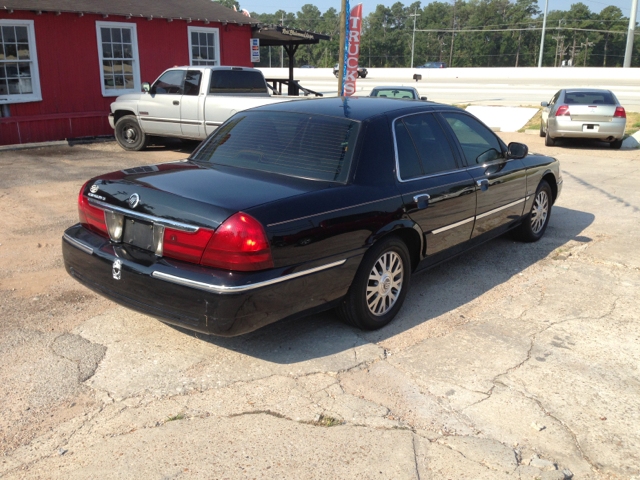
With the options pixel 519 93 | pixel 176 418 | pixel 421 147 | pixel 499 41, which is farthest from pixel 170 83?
pixel 499 41

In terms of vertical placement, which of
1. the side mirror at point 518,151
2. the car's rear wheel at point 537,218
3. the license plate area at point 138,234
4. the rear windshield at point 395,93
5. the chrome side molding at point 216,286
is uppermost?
the rear windshield at point 395,93

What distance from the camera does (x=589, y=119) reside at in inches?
544

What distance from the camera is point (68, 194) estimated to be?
8367mm

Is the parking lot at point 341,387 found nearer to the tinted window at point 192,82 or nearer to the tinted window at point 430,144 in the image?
the tinted window at point 430,144

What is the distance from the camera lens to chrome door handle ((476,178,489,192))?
5027 millimetres

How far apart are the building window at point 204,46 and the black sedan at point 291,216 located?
44.4 ft

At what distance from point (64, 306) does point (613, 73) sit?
4621 centimetres

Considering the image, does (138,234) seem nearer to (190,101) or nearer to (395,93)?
(190,101)

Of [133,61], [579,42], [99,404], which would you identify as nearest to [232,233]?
[99,404]

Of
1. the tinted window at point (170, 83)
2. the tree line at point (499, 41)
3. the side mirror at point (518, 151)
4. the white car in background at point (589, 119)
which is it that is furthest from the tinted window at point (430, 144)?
the tree line at point (499, 41)

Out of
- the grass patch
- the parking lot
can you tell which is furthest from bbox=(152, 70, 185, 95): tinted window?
the grass patch

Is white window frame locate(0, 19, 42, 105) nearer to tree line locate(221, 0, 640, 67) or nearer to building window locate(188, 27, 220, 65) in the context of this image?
building window locate(188, 27, 220, 65)

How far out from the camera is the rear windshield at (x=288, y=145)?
4028 millimetres

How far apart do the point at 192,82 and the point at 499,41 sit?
114897 millimetres
